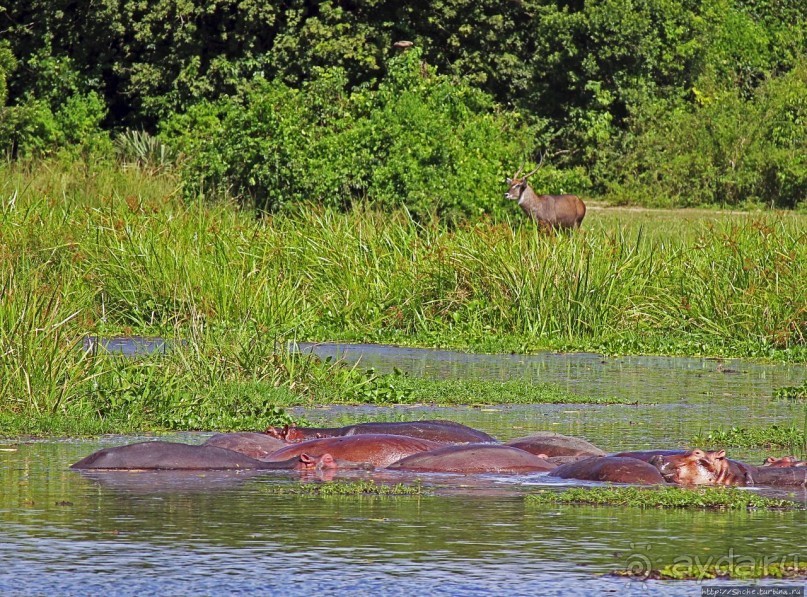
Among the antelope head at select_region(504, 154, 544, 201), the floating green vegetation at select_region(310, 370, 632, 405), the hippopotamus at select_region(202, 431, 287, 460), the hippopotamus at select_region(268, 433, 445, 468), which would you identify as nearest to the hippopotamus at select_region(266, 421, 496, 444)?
the hippopotamus at select_region(202, 431, 287, 460)

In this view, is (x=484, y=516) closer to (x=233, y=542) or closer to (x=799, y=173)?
(x=233, y=542)

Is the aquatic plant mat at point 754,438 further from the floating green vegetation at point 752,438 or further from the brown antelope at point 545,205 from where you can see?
the brown antelope at point 545,205

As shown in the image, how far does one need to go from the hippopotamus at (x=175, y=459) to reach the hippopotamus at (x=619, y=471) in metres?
1.36

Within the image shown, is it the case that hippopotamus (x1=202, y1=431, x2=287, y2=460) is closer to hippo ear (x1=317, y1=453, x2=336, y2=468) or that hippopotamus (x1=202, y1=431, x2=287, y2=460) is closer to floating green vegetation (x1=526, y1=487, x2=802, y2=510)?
hippo ear (x1=317, y1=453, x2=336, y2=468)

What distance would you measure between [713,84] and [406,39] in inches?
293

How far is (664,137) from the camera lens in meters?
32.0

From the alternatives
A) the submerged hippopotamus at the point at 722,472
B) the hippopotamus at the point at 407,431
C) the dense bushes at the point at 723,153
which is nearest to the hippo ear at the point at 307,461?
the hippopotamus at the point at 407,431

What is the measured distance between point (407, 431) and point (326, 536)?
2441mm

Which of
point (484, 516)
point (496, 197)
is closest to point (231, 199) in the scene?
point (496, 197)

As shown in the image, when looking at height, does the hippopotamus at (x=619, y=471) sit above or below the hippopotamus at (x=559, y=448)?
below

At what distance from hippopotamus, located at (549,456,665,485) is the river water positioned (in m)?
0.21

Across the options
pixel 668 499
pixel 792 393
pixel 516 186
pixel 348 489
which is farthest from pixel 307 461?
pixel 516 186

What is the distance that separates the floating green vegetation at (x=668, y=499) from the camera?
7.27m

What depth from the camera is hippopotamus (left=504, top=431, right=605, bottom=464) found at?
8.50 meters
